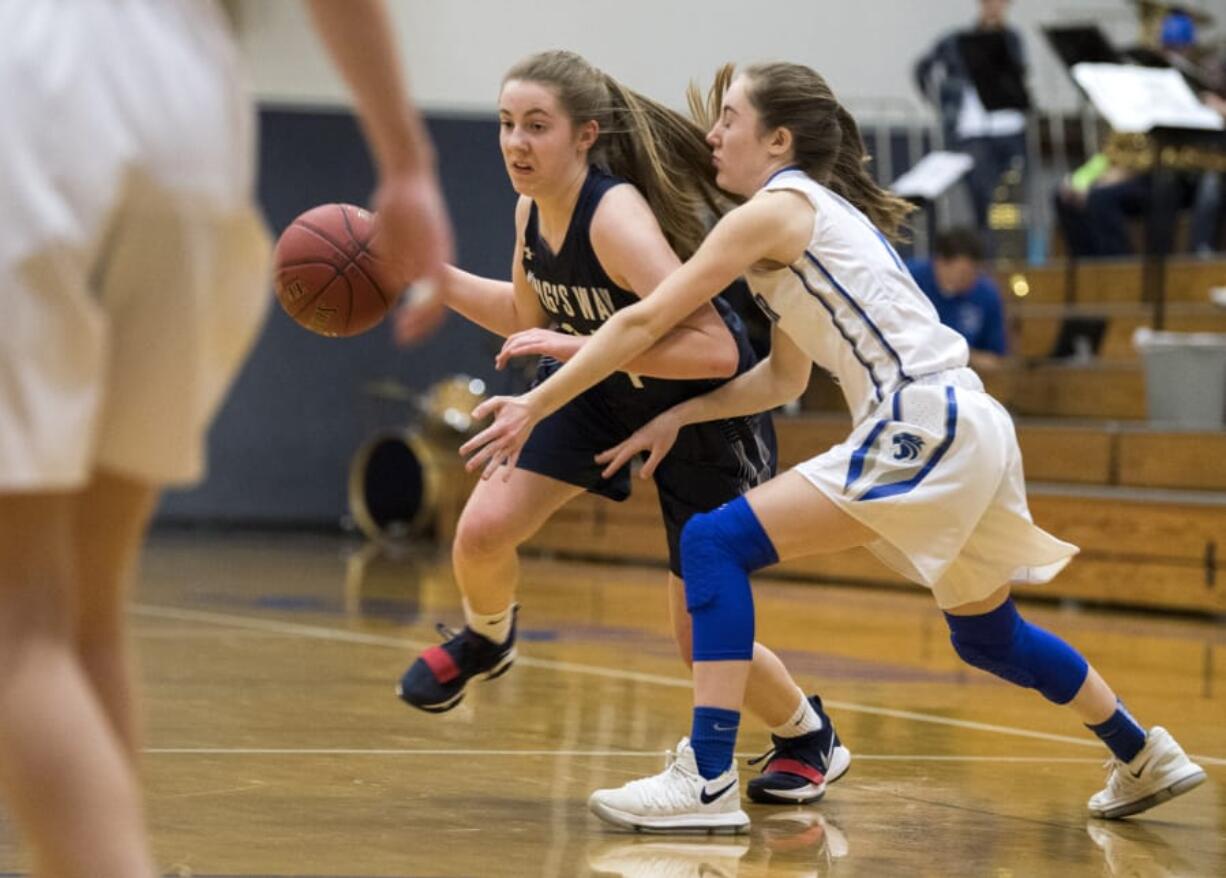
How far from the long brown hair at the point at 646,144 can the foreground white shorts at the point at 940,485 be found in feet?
2.11

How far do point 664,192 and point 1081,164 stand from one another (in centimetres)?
1016

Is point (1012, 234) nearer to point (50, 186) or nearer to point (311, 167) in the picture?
point (311, 167)

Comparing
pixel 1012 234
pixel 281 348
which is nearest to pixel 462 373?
pixel 281 348

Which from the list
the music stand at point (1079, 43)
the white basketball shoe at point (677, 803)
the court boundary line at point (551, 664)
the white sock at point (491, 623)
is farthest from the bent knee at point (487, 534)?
the music stand at point (1079, 43)

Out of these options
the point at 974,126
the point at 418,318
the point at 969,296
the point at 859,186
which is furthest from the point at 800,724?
the point at 974,126

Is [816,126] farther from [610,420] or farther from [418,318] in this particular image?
[418,318]

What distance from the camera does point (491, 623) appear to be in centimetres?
369

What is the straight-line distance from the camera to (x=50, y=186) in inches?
59.1

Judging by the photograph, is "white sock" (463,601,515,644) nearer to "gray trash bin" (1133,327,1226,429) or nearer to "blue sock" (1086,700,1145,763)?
→ "blue sock" (1086,700,1145,763)

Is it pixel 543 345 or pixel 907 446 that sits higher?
pixel 543 345

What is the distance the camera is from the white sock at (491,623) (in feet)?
12.1

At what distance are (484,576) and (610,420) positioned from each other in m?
0.40

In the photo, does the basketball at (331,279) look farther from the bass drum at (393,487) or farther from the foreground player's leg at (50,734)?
the bass drum at (393,487)

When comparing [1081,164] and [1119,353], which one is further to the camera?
[1081,164]
